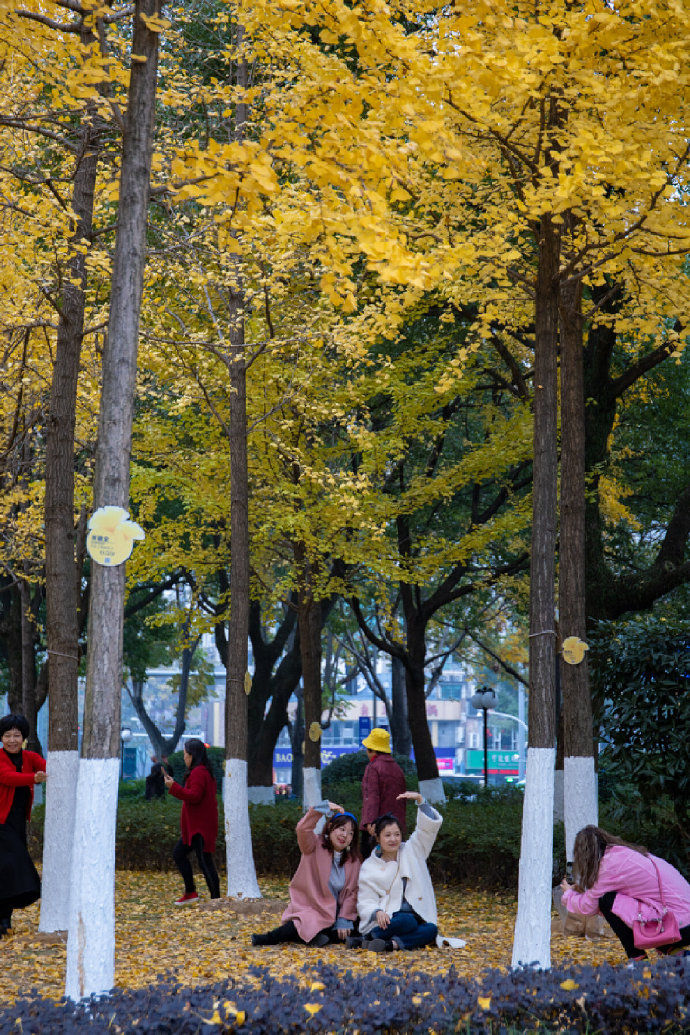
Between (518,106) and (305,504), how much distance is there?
6755 mm

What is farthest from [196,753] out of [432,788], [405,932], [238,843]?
[432,788]

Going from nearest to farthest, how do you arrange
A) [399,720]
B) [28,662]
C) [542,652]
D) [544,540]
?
[542,652], [544,540], [28,662], [399,720]

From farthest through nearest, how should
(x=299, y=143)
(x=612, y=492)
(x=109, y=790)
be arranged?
1. (x=612, y=492)
2. (x=299, y=143)
3. (x=109, y=790)

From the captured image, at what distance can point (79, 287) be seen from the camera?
843 centimetres

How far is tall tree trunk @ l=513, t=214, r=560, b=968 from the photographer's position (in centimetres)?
658

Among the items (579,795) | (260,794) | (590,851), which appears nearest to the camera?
(590,851)

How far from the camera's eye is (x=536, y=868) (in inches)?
261

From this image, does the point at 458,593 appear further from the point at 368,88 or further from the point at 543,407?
the point at 368,88

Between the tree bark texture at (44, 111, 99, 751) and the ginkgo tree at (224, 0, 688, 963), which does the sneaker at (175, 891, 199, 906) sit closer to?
the tree bark texture at (44, 111, 99, 751)

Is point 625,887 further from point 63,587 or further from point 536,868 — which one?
point 63,587

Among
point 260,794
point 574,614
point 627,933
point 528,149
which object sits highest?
point 528,149

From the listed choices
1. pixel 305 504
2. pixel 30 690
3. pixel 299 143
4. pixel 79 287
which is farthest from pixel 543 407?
pixel 30 690

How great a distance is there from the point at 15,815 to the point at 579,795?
454 centimetres

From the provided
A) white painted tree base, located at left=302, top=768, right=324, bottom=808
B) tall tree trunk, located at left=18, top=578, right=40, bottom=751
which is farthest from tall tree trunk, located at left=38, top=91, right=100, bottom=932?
tall tree trunk, located at left=18, top=578, right=40, bottom=751
